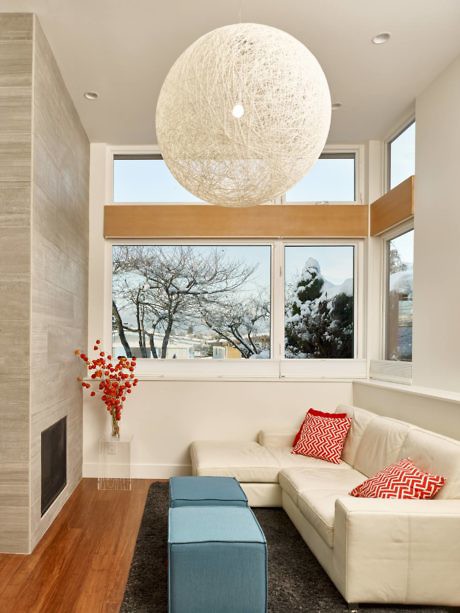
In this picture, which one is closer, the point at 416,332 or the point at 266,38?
the point at 266,38

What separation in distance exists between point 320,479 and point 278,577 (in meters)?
0.79

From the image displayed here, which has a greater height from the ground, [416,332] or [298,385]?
[416,332]

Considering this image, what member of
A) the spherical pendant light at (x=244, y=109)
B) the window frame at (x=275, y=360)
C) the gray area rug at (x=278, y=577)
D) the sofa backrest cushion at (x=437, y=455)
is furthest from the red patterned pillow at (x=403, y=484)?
the window frame at (x=275, y=360)

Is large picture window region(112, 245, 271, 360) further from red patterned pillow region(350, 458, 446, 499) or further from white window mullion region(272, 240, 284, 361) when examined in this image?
red patterned pillow region(350, 458, 446, 499)

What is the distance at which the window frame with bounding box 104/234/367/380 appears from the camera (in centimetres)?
490

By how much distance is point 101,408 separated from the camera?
469 centimetres

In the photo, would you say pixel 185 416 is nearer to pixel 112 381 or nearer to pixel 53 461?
pixel 112 381

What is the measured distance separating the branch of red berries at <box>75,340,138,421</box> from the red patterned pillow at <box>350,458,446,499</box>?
2353 mm

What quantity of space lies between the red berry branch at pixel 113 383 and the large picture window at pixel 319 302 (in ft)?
5.03

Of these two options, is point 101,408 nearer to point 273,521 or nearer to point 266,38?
point 273,521

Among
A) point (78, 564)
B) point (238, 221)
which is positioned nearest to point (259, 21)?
point (238, 221)

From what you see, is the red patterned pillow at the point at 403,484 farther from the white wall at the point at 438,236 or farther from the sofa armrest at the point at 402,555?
the white wall at the point at 438,236

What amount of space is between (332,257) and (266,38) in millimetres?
3255

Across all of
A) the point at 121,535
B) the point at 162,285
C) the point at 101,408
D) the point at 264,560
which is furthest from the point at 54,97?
the point at 264,560
